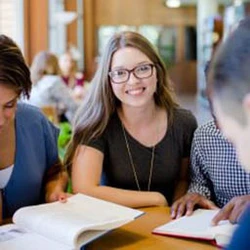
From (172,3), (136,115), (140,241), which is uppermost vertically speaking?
(172,3)

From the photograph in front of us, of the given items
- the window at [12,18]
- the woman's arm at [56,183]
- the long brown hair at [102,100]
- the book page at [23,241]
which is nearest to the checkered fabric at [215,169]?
the long brown hair at [102,100]

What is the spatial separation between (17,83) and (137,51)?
625 mm

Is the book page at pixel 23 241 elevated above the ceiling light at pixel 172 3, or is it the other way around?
the ceiling light at pixel 172 3

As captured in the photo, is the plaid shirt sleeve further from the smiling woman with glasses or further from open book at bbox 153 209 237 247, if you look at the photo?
open book at bbox 153 209 237 247

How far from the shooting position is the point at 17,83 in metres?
1.39

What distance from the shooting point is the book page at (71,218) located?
4.08 feet

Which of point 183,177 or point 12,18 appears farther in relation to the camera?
point 12,18

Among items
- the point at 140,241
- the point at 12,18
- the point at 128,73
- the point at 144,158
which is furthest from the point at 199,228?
the point at 12,18

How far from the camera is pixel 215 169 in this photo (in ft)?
5.89

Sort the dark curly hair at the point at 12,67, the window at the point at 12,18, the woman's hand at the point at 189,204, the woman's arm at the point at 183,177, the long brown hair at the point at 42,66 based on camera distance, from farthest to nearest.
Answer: the long brown hair at the point at 42,66
the window at the point at 12,18
the woman's arm at the point at 183,177
the woman's hand at the point at 189,204
the dark curly hair at the point at 12,67

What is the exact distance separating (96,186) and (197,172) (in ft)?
1.20

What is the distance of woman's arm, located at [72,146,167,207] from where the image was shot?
1.72 m

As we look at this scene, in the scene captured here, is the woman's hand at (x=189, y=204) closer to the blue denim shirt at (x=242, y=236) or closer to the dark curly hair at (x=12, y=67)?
the dark curly hair at (x=12, y=67)

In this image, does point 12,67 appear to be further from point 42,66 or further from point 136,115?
point 42,66
